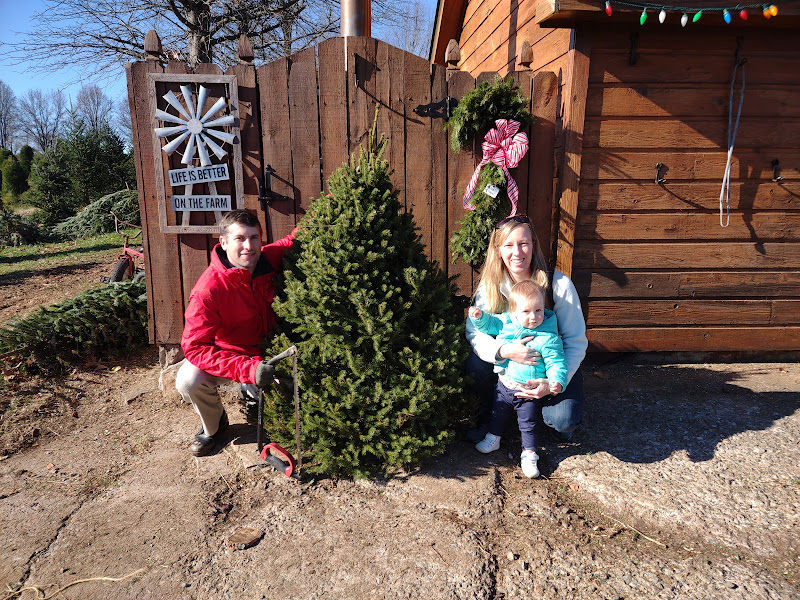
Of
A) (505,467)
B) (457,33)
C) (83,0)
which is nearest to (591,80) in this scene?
(505,467)

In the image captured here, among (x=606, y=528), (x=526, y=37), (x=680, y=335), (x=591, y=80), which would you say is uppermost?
(x=526, y=37)

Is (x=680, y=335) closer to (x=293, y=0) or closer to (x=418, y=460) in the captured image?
(x=418, y=460)

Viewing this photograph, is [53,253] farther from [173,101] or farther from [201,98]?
[201,98]

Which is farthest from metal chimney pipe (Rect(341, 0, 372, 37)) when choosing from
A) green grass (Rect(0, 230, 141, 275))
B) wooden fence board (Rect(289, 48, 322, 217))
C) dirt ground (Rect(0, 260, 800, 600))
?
green grass (Rect(0, 230, 141, 275))

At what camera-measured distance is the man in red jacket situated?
10.6 feet

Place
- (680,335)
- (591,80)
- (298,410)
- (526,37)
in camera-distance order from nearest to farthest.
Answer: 1. (298,410)
2. (591,80)
3. (680,335)
4. (526,37)

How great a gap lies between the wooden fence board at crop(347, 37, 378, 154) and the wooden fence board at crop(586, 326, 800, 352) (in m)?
2.53

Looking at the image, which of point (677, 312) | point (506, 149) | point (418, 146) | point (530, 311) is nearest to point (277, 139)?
point (418, 146)

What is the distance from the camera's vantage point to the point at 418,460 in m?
2.97

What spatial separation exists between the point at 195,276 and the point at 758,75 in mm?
4704

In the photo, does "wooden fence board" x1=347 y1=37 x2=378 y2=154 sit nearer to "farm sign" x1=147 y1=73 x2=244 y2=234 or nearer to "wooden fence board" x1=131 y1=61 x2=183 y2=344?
"farm sign" x1=147 y1=73 x2=244 y2=234

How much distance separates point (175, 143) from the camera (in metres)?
4.03

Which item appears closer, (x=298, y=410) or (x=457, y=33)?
(x=298, y=410)

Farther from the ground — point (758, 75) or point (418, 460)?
point (758, 75)
